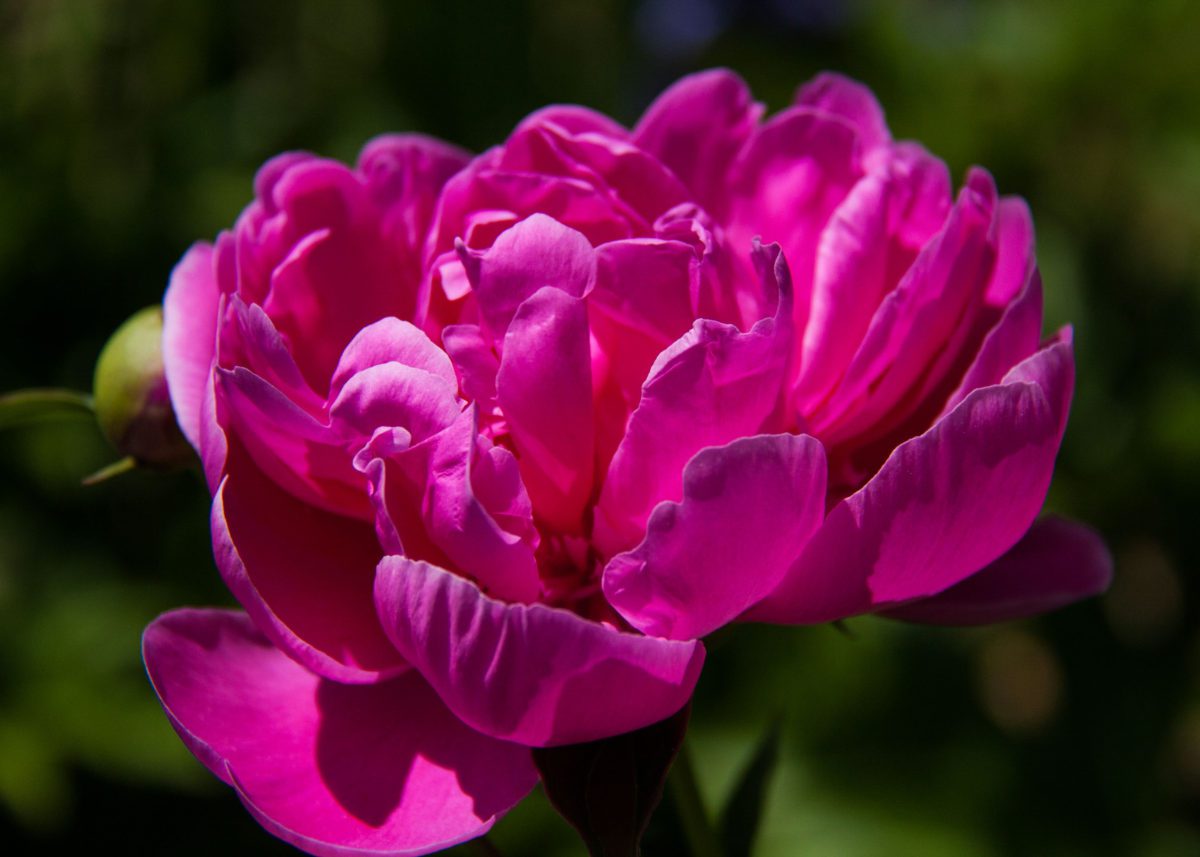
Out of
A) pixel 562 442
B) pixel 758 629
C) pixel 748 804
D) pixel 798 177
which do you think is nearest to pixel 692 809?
pixel 748 804

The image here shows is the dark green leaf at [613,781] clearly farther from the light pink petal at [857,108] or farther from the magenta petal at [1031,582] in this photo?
the light pink petal at [857,108]

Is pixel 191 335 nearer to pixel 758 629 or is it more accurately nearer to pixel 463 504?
pixel 463 504

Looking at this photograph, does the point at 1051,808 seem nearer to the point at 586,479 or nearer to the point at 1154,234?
the point at 1154,234

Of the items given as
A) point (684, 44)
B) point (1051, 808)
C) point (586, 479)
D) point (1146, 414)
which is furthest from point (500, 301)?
point (684, 44)

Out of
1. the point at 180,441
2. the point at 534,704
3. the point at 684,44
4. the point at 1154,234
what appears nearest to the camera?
the point at 534,704

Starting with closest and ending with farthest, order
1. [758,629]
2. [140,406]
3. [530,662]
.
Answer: [530,662] < [140,406] < [758,629]

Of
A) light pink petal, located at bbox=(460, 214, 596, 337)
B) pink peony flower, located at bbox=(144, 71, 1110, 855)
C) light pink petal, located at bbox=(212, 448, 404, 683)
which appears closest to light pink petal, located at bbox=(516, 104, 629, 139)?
pink peony flower, located at bbox=(144, 71, 1110, 855)
